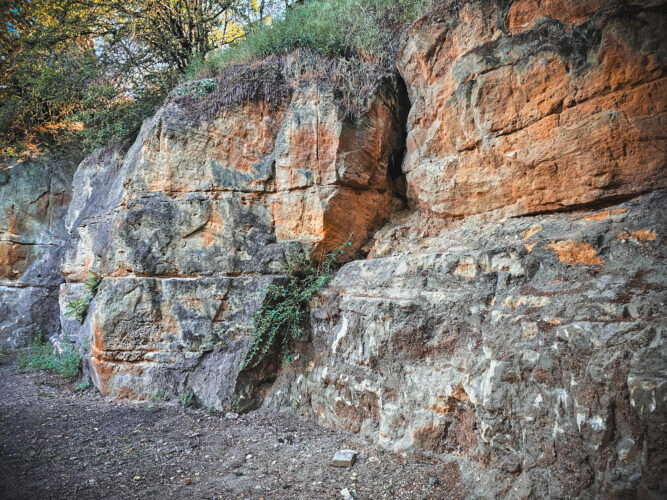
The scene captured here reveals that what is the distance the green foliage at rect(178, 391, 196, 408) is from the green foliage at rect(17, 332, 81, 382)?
7.28ft

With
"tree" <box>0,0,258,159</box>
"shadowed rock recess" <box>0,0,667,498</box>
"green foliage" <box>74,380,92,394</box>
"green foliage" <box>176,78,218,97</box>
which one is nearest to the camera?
"shadowed rock recess" <box>0,0,667,498</box>

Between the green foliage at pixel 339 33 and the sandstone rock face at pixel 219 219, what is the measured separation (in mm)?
707

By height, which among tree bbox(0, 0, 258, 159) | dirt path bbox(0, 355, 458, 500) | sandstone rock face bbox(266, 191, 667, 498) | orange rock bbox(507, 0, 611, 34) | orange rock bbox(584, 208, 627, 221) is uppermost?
tree bbox(0, 0, 258, 159)

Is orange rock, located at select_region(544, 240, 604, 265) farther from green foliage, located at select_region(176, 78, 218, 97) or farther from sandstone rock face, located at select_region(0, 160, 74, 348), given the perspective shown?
sandstone rock face, located at select_region(0, 160, 74, 348)

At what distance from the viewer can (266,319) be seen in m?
4.38

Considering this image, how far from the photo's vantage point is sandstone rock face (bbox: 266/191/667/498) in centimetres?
219

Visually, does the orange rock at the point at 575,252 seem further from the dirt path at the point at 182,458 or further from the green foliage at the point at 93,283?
the green foliage at the point at 93,283

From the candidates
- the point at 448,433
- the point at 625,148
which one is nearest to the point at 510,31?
the point at 625,148

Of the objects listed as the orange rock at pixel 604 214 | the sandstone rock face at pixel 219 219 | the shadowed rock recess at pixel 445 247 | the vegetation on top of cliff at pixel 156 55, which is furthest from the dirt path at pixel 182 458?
the vegetation on top of cliff at pixel 156 55

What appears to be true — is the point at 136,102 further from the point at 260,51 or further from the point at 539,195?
the point at 539,195

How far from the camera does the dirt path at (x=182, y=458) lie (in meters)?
2.81

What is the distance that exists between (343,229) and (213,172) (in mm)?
1851

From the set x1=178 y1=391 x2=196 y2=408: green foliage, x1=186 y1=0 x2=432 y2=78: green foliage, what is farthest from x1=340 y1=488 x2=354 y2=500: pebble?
x1=186 y1=0 x2=432 y2=78: green foliage

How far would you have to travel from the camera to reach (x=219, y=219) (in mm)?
4902
